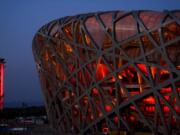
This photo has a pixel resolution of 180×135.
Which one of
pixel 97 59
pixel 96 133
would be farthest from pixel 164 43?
pixel 96 133

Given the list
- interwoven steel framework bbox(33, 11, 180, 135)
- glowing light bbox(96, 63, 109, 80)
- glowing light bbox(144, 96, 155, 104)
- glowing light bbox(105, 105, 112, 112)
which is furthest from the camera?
glowing light bbox(96, 63, 109, 80)

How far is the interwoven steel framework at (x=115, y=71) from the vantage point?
29969mm

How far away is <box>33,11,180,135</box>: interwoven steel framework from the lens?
2997cm

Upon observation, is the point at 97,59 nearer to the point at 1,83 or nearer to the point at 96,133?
the point at 96,133

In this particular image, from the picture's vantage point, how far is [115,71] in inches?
1275

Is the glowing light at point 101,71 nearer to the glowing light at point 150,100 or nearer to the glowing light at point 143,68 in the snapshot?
the glowing light at point 143,68

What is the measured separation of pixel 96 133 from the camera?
3469cm

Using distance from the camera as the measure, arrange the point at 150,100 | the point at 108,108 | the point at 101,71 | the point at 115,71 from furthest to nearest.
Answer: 1. the point at 101,71
2. the point at 108,108
3. the point at 115,71
4. the point at 150,100

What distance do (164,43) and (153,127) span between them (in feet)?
22.6

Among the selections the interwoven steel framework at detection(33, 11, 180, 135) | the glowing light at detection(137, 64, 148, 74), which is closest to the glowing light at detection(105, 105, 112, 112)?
the interwoven steel framework at detection(33, 11, 180, 135)

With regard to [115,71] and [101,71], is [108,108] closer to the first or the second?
[101,71]

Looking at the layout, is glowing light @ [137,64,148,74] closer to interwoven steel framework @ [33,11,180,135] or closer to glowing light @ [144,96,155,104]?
interwoven steel framework @ [33,11,180,135]

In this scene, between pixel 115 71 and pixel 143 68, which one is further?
pixel 115 71

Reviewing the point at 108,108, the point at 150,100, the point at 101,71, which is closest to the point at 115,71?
the point at 101,71
